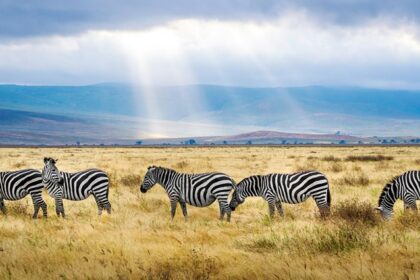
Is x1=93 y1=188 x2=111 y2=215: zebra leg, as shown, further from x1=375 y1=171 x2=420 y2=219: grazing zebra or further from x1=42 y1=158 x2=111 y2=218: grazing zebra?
x1=375 y1=171 x2=420 y2=219: grazing zebra

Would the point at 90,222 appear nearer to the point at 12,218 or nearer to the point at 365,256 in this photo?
the point at 12,218

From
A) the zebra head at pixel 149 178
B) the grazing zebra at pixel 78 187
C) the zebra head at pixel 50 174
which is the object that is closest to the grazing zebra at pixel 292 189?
the zebra head at pixel 149 178

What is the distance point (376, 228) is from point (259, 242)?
3.03m

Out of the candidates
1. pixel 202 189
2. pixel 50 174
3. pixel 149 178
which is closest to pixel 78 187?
pixel 50 174

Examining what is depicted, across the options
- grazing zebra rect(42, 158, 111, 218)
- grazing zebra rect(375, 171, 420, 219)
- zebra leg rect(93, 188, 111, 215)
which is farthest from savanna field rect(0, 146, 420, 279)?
grazing zebra rect(375, 171, 420, 219)

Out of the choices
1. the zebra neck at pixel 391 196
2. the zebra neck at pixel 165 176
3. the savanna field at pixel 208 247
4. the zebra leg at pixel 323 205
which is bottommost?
the savanna field at pixel 208 247

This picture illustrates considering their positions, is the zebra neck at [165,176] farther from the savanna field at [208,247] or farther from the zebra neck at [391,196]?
the zebra neck at [391,196]

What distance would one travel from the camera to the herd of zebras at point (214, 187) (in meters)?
15.5

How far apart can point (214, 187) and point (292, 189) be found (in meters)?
2.09

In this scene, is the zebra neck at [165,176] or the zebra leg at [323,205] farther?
the zebra neck at [165,176]

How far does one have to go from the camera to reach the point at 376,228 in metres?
13.3

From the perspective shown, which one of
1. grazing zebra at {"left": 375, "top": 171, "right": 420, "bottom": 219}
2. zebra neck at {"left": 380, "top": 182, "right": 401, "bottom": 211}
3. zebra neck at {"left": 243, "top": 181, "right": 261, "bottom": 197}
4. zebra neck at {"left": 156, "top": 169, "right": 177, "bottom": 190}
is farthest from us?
zebra neck at {"left": 156, "top": 169, "right": 177, "bottom": 190}

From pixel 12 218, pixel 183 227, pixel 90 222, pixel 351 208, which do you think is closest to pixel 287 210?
pixel 351 208

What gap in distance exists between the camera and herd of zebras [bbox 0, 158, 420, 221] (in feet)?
50.7
